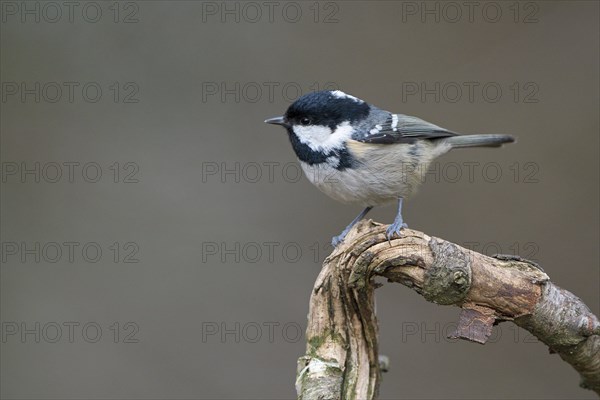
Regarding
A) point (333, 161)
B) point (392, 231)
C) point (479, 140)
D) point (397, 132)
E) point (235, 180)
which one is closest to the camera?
point (392, 231)

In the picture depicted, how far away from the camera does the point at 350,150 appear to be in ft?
10.00

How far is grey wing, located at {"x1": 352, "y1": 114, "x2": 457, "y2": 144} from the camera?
315cm

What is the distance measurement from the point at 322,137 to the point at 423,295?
104 cm

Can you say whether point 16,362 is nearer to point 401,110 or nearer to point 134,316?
point 134,316

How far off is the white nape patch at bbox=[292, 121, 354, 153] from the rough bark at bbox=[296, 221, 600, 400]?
0.66 metres

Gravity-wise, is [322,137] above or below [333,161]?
above

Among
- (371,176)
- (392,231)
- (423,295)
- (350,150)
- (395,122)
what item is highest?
(395,122)

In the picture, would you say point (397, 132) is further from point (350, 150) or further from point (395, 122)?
point (350, 150)

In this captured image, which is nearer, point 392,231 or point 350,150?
point 392,231

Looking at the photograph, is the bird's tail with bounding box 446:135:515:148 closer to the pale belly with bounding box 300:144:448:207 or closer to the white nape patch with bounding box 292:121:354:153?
the pale belly with bounding box 300:144:448:207

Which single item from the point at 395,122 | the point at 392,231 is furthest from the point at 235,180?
the point at 392,231

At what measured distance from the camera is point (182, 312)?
5.01 m

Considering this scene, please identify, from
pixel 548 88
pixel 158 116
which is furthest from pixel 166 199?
pixel 548 88

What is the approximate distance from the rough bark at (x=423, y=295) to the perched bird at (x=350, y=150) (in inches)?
23.0
